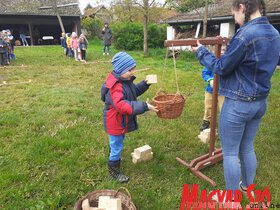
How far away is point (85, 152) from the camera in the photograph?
4.13m

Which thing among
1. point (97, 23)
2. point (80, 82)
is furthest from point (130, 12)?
point (80, 82)

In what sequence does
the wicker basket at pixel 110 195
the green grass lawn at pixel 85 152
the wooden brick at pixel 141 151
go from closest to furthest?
the wicker basket at pixel 110 195
the green grass lawn at pixel 85 152
the wooden brick at pixel 141 151

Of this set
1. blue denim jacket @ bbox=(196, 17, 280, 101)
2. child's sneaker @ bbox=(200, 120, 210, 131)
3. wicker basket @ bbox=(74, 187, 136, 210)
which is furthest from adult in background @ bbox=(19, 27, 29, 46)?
blue denim jacket @ bbox=(196, 17, 280, 101)

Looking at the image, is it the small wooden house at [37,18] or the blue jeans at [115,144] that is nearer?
the blue jeans at [115,144]

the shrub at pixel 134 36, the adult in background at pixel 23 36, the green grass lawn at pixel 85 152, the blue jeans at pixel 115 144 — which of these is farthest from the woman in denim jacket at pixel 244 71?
the adult in background at pixel 23 36

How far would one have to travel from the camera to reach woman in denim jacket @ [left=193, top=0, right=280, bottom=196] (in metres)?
2.26

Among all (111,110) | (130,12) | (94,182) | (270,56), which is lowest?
Answer: (94,182)

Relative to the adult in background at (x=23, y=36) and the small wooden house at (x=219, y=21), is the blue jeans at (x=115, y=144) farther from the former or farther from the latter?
the adult in background at (x=23, y=36)

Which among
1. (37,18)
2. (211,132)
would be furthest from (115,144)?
(37,18)

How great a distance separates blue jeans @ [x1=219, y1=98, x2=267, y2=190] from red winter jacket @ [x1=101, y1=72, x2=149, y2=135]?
0.89 m

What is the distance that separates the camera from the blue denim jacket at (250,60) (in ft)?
7.38

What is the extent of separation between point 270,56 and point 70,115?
436 cm

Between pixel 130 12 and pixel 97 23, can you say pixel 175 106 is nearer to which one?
pixel 130 12

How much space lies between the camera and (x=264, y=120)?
5.45m
